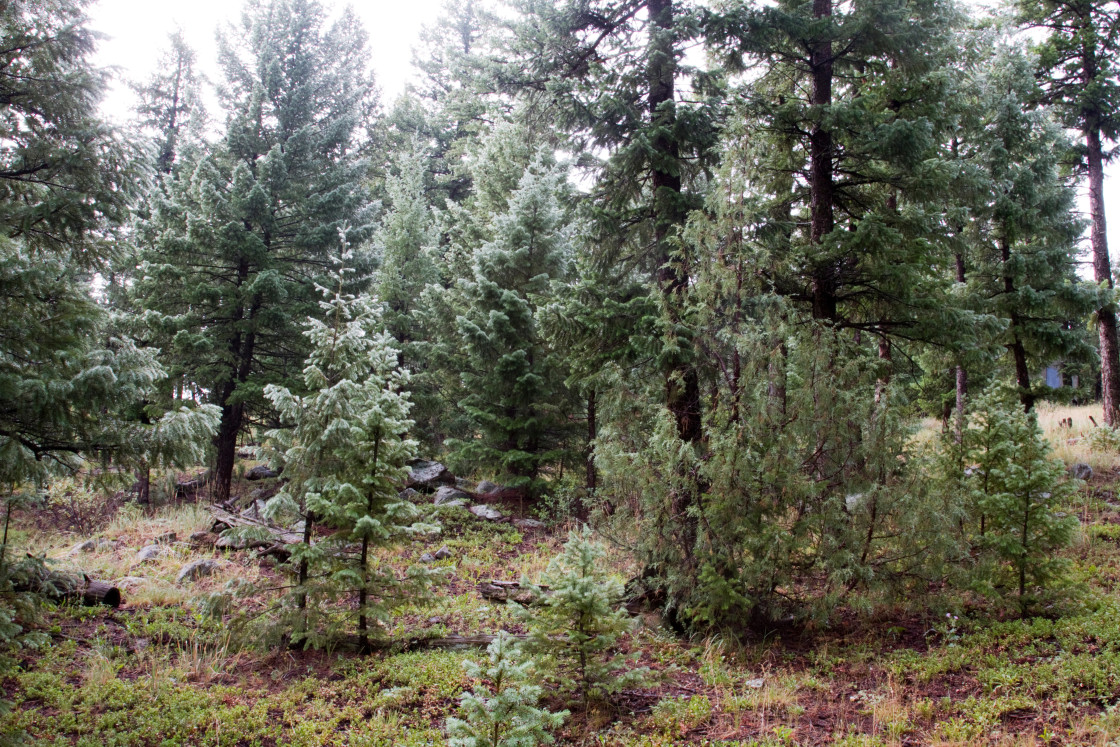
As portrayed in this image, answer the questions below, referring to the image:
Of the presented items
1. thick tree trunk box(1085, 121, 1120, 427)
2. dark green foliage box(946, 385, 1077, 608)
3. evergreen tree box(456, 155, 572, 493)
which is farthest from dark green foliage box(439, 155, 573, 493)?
thick tree trunk box(1085, 121, 1120, 427)

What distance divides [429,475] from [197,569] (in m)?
6.10

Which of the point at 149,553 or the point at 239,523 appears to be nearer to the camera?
the point at 149,553

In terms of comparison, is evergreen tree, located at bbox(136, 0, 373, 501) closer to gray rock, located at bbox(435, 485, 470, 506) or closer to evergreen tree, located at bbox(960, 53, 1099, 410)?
gray rock, located at bbox(435, 485, 470, 506)

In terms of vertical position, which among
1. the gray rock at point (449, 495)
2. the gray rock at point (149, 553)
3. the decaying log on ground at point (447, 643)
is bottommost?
the decaying log on ground at point (447, 643)

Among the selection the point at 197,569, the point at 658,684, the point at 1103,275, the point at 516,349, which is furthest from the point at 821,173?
the point at 197,569

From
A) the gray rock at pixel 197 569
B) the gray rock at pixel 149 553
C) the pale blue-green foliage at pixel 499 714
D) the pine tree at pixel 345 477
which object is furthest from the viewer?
the gray rock at pixel 149 553

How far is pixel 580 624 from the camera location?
201 inches

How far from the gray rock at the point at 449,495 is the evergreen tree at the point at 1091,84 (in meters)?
14.8

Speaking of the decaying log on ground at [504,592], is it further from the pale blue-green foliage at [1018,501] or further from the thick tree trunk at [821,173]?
the thick tree trunk at [821,173]

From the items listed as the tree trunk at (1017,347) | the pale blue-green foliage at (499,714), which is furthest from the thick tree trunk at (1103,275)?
the pale blue-green foliage at (499,714)

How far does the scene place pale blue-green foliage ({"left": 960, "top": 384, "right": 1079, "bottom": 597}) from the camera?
604cm

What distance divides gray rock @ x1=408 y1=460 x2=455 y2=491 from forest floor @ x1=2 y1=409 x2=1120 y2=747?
20.8ft

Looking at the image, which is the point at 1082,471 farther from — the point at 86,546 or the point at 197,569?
the point at 86,546

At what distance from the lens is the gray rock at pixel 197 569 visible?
826 cm
